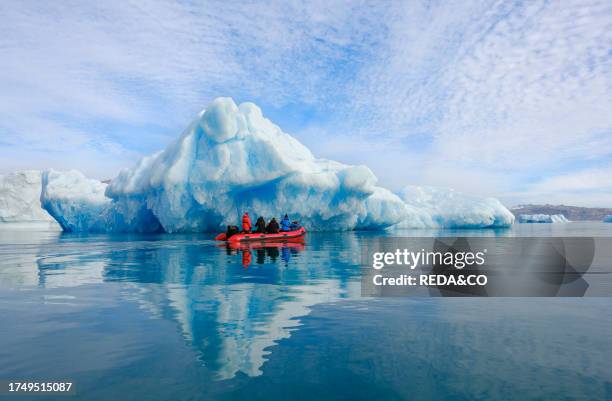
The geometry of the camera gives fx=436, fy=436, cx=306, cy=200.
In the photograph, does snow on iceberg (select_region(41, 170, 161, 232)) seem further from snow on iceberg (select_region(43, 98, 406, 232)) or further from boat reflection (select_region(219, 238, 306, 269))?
boat reflection (select_region(219, 238, 306, 269))

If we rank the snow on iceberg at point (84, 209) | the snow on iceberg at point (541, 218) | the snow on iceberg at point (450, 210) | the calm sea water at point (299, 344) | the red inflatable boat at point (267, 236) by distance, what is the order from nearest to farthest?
1. the calm sea water at point (299, 344)
2. the red inflatable boat at point (267, 236)
3. the snow on iceberg at point (84, 209)
4. the snow on iceberg at point (450, 210)
5. the snow on iceberg at point (541, 218)

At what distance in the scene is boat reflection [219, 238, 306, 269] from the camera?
47.3 feet

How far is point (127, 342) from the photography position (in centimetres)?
496

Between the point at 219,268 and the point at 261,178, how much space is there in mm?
18996

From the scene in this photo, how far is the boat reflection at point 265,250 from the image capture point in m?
14.4

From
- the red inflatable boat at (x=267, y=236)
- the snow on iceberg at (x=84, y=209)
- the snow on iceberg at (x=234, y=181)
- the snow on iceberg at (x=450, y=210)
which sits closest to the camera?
the red inflatable boat at (x=267, y=236)

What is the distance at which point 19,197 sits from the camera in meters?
85.4

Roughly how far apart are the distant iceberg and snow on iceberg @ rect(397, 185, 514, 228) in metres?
10.2

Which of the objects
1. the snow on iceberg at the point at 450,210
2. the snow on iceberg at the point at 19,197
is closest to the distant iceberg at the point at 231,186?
the snow on iceberg at the point at 450,210

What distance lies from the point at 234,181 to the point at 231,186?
2.37 ft

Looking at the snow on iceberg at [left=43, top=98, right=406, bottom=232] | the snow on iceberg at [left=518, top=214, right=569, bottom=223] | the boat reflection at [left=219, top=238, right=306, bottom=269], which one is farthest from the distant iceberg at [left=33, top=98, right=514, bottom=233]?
the snow on iceberg at [left=518, top=214, right=569, bottom=223]

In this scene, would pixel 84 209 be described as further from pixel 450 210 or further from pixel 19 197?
pixel 19 197

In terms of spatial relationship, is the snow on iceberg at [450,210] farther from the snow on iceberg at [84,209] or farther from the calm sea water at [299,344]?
the calm sea water at [299,344]

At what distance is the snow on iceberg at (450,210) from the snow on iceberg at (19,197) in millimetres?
70161
